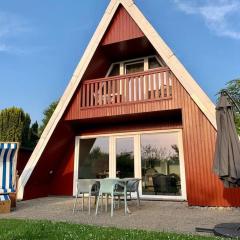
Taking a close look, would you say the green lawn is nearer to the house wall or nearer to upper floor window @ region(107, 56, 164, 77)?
the house wall

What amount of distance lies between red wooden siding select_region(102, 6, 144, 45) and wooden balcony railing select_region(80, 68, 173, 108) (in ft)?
5.03

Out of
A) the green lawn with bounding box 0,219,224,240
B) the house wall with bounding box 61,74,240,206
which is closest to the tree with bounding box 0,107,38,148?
the house wall with bounding box 61,74,240,206

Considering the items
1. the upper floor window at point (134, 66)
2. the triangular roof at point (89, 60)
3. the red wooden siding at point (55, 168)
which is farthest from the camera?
the upper floor window at point (134, 66)

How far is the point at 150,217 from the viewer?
21.4ft

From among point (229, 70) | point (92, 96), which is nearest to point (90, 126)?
point (92, 96)

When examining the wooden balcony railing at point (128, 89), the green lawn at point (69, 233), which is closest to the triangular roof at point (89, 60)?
the wooden balcony railing at point (128, 89)

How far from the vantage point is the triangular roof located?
8727mm

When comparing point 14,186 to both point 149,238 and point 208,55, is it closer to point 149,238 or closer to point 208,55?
point 149,238

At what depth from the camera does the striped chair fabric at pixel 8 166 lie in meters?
8.34

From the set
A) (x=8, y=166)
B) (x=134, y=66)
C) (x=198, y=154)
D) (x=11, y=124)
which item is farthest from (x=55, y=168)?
(x=198, y=154)

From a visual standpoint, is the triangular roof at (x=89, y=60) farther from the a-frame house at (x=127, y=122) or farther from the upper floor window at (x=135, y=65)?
the upper floor window at (x=135, y=65)

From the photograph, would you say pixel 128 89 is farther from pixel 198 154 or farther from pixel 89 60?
pixel 198 154

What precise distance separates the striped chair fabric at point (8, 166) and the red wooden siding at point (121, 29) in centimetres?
521

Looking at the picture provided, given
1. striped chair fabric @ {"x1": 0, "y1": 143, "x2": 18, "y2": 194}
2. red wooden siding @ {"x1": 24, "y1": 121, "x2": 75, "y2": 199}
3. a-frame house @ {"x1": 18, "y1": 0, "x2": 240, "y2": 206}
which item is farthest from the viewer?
red wooden siding @ {"x1": 24, "y1": 121, "x2": 75, "y2": 199}
